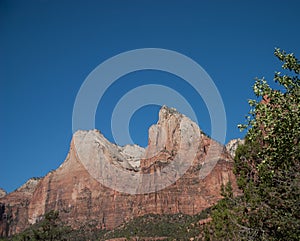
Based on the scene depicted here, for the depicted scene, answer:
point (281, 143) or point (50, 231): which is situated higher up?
point (50, 231)

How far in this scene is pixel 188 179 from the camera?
198 m

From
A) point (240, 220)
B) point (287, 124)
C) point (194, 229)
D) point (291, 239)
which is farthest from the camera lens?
point (194, 229)

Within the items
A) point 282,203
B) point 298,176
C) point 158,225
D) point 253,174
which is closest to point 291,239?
point 282,203

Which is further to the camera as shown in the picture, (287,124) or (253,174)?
(253,174)

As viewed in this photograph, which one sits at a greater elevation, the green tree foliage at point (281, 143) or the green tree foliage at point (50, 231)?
the green tree foliage at point (50, 231)

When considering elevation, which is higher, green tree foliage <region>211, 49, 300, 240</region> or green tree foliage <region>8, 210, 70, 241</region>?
green tree foliage <region>8, 210, 70, 241</region>

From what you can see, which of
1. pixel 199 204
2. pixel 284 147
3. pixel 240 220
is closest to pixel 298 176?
pixel 284 147

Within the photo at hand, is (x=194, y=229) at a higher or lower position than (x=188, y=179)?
lower

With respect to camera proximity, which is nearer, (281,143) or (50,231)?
(281,143)

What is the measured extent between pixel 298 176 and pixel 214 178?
183 m

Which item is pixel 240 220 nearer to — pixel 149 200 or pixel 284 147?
pixel 284 147

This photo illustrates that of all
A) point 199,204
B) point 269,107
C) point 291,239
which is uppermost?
point 199,204

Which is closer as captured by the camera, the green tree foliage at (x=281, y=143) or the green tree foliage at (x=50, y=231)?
the green tree foliage at (x=281, y=143)

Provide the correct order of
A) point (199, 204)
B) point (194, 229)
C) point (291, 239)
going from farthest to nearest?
point (199, 204)
point (194, 229)
point (291, 239)
